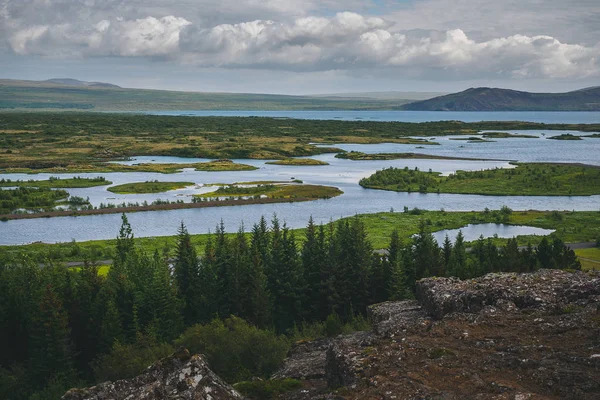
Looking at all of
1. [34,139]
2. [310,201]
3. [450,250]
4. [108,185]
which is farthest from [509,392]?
[34,139]

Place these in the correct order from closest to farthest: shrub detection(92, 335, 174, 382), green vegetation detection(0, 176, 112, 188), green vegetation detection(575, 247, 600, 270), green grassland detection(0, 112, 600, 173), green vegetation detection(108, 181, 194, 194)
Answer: shrub detection(92, 335, 174, 382), green vegetation detection(575, 247, 600, 270), green vegetation detection(108, 181, 194, 194), green vegetation detection(0, 176, 112, 188), green grassland detection(0, 112, 600, 173)

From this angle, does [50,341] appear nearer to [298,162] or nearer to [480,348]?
[480,348]

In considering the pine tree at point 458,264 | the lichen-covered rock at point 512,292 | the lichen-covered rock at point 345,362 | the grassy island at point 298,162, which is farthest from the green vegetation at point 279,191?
the lichen-covered rock at point 345,362

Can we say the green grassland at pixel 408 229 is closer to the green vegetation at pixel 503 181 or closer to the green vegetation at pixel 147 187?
the green vegetation at pixel 503 181

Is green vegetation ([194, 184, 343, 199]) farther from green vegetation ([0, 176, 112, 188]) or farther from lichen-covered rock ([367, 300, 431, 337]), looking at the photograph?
lichen-covered rock ([367, 300, 431, 337])

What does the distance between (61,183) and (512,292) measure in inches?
3538

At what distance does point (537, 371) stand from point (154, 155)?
141 meters

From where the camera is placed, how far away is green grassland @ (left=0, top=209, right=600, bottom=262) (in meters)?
55.2

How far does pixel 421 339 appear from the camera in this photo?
19.5 metres

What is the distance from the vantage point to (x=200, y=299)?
40.9 m

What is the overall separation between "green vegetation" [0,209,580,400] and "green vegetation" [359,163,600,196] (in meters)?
47.9

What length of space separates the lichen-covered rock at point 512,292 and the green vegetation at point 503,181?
70713mm

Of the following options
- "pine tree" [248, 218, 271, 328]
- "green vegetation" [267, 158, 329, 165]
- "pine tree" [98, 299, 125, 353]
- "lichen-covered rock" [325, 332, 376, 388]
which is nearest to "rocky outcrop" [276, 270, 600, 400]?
"lichen-covered rock" [325, 332, 376, 388]

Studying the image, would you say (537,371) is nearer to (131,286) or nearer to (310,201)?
(131,286)
